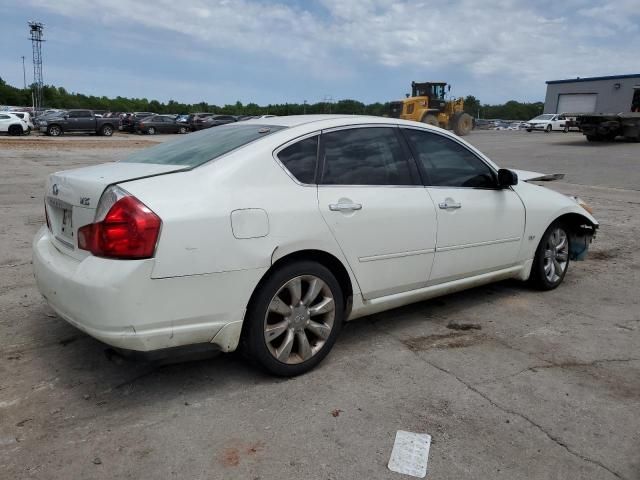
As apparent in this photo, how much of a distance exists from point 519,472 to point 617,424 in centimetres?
79

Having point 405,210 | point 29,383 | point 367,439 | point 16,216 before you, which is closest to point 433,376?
point 367,439

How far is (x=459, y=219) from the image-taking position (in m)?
4.23

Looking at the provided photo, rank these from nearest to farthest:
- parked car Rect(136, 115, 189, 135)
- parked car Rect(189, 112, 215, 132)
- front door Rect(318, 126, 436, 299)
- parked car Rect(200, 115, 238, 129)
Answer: front door Rect(318, 126, 436, 299), parked car Rect(200, 115, 238, 129), parked car Rect(136, 115, 189, 135), parked car Rect(189, 112, 215, 132)

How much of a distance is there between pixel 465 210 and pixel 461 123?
31.6m

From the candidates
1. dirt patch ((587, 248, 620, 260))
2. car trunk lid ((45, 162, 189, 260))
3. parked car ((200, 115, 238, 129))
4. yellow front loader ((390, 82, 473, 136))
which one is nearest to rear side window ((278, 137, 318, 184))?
car trunk lid ((45, 162, 189, 260))

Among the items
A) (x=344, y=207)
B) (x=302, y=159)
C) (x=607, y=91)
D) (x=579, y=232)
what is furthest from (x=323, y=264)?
(x=607, y=91)

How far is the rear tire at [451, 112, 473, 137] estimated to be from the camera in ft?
111

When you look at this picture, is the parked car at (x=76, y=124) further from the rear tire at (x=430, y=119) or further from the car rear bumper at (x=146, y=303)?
the car rear bumper at (x=146, y=303)

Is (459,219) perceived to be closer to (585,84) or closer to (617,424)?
(617,424)

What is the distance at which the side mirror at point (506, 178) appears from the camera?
454 cm

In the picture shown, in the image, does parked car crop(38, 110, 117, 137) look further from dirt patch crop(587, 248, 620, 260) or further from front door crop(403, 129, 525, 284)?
front door crop(403, 129, 525, 284)

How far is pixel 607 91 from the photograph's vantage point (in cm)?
5122

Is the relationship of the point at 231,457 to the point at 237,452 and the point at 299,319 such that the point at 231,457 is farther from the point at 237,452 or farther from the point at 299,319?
the point at 299,319

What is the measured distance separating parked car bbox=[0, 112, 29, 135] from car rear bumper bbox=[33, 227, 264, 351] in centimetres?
3458
